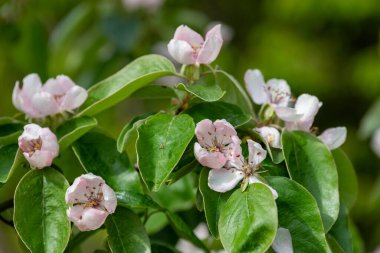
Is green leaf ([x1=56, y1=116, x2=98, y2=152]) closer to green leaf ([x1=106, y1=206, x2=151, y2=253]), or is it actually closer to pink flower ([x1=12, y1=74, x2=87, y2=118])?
pink flower ([x1=12, y1=74, x2=87, y2=118])

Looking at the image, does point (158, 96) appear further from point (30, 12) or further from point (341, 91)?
point (341, 91)

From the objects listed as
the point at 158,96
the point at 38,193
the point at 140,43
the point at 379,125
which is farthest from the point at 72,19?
the point at 38,193

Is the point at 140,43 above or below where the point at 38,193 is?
below

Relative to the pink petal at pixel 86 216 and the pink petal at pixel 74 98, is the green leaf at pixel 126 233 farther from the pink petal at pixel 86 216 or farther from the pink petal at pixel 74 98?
the pink petal at pixel 74 98

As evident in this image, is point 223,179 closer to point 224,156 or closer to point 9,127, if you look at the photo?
point 224,156

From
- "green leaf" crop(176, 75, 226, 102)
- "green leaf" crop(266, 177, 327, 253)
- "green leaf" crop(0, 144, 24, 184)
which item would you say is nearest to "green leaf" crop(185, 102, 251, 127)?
"green leaf" crop(176, 75, 226, 102)

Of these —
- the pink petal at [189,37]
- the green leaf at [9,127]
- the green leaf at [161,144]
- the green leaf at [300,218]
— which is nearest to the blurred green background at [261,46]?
the green leaf at [9,127]

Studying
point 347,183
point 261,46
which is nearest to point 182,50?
point 347,183
